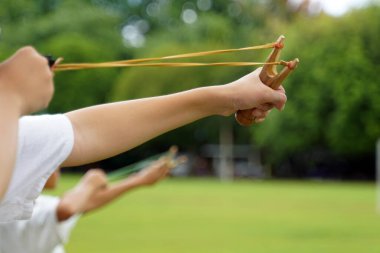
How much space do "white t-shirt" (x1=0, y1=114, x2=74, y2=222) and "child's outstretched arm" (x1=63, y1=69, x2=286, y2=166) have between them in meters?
0.07

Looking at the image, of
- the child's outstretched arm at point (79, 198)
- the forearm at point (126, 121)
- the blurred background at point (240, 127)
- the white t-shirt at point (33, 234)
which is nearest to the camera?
the forearm at point (126, 121)

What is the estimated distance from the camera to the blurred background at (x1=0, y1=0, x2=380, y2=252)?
548 inches

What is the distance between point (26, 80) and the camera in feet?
5.02

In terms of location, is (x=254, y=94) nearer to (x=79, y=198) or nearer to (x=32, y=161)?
(x=32, y=161)

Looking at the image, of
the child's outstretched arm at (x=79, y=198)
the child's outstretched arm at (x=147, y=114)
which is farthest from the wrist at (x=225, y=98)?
the child's outstretched arm at (x=79, y=198)

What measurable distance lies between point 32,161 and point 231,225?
13198mm

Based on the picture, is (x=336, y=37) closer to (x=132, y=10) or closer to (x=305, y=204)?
(x=305, y=204)

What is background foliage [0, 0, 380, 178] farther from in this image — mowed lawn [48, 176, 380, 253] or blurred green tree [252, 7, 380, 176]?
mowed lawn [48, 176, 380, 253]

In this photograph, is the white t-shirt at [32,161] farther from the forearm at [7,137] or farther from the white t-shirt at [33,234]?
the white t-shirt at [33,234]

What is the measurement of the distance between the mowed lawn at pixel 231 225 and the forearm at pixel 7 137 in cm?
953

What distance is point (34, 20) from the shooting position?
52156 mm

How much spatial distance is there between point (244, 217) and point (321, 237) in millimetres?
3723

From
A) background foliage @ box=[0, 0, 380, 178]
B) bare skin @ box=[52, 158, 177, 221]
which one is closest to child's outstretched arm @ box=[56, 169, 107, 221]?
bare skin @ box=[52, 158, 177, 221]

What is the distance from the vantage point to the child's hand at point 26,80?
60.0 inches
